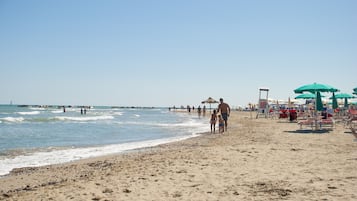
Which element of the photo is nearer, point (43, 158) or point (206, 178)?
point (206, 178)

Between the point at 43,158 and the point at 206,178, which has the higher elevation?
the point at 206,178

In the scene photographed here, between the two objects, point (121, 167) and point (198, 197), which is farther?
point (121, 167)

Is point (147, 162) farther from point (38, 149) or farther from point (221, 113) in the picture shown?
point (221, 113)

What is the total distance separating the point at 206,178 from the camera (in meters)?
5.43

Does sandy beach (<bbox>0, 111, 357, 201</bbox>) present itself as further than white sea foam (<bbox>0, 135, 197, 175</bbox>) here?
No

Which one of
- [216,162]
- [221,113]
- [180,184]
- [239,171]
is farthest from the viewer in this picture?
[221,113]

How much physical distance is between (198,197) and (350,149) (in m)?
5.30

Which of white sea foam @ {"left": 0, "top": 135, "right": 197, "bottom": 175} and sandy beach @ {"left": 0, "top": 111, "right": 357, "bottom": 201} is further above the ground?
sandy beach @ {"left": 0, "top": 111, "right": 357, "bottom": 201}

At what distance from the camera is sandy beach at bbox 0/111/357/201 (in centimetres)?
447

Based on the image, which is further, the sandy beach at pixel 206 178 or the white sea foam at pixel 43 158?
the white sea foam at pixel 43 158

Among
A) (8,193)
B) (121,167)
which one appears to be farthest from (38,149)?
(8,193)

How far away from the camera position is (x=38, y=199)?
4668mm

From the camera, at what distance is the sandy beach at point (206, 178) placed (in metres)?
4.47

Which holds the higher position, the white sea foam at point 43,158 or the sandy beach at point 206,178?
the sandy beach at point 206,178
